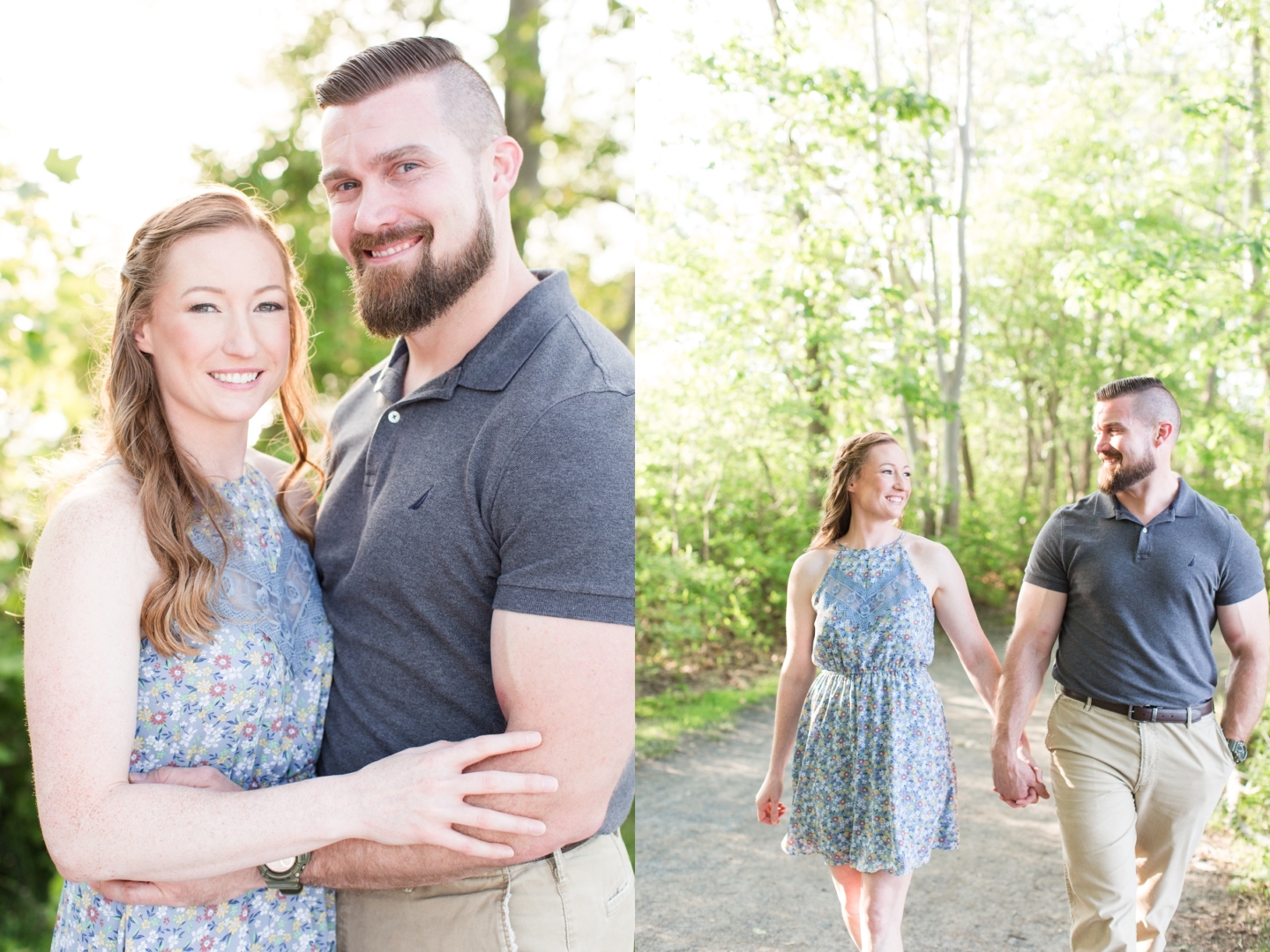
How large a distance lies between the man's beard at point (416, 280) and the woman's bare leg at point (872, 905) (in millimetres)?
1454

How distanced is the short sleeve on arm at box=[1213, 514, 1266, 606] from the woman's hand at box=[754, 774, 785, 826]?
0.96m

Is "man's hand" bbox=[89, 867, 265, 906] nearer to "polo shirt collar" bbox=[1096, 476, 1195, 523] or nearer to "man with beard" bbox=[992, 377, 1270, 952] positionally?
"man with beard" bbox=[992, 377, 1270, 952]

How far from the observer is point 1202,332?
7.01 ft

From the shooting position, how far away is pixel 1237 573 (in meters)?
1.86

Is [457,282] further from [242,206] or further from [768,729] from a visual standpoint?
[768,729]

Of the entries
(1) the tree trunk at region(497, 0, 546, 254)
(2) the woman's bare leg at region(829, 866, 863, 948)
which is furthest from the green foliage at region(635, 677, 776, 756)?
(1) the tree trunk at region(497, 0, 546, 254)

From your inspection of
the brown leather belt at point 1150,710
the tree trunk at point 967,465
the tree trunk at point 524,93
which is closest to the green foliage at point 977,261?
the tree trunk at point 967,465

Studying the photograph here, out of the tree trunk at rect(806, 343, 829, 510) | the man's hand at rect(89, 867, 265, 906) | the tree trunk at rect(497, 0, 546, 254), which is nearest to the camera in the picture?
the man's hand at rect(89, 867, 265, 906)

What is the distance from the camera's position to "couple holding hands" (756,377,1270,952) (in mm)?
1852

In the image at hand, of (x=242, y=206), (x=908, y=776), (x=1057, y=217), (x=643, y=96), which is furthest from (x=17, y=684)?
(x=1057, y=217)

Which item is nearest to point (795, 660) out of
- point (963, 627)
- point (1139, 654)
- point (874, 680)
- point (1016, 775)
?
point (874, 680)

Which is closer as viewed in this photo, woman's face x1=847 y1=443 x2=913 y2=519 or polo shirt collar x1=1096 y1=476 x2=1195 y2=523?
polo shirt collar x1=1096 y1=476 x2=1195 y2=523

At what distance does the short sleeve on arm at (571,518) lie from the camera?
150 centimetres

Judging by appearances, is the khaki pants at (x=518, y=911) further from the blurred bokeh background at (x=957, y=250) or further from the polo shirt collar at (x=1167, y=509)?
the polo shirt collar at (x=1167, y=509)
